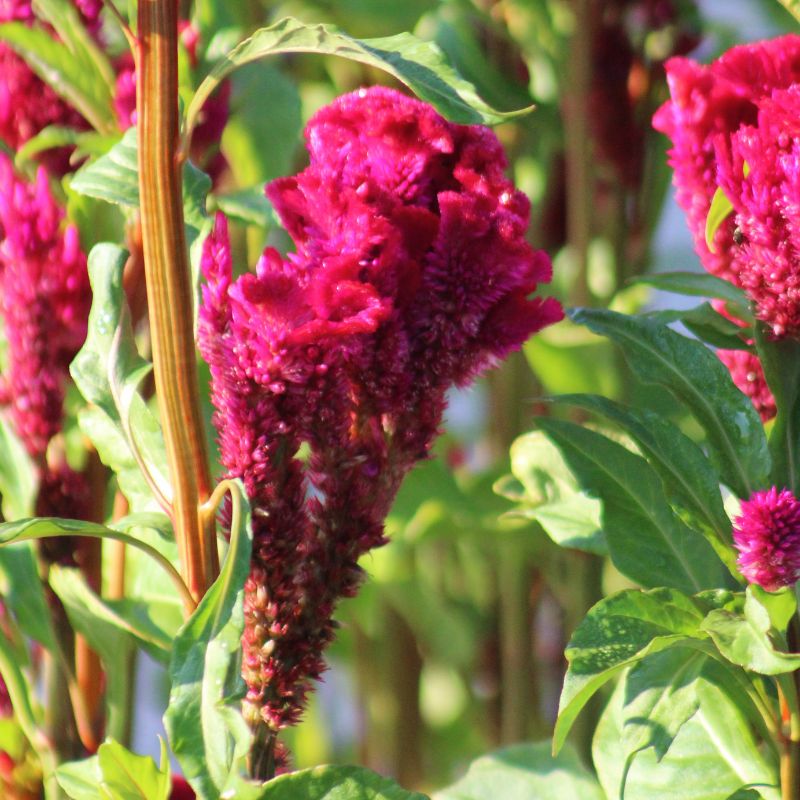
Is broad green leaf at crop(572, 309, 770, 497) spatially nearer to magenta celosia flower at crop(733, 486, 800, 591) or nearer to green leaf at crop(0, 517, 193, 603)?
magenta celosia flower at crop(733, 486, 800, 591)

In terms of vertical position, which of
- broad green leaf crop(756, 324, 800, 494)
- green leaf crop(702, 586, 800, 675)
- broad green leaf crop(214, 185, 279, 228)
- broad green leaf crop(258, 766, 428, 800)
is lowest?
broad green leaf crop(258, 766, 428, 800)

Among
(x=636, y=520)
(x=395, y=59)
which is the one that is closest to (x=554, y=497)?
(x=636, y=520)

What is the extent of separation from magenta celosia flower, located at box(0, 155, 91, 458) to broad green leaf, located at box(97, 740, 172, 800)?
0.19 m

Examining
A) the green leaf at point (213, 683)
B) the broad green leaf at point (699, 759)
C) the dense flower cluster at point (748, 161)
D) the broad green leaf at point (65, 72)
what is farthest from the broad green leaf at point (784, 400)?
the broad green leaf at point (65, 72)

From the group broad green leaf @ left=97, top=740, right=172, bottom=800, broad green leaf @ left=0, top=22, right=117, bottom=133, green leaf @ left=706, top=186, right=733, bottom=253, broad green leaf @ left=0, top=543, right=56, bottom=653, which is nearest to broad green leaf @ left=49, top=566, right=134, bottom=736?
broad green leaf @ left=0, top=543, right=56, bottom=653

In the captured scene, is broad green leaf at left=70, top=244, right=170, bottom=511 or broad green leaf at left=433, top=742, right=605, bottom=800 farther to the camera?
broad green leaf at left=433, top=742, right=605, bottom=800

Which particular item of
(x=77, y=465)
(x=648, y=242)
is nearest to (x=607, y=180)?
(x=648, y=242)

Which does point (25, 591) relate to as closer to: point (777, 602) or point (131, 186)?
point (131, 186)

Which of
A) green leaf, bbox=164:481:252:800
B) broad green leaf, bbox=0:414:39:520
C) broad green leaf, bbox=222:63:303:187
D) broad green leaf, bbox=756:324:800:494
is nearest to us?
green leaf, bbox=164:481:252:800

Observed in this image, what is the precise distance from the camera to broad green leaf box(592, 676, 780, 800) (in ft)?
1.97

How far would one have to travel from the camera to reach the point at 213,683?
433 mm

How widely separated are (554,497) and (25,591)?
10.9 inches

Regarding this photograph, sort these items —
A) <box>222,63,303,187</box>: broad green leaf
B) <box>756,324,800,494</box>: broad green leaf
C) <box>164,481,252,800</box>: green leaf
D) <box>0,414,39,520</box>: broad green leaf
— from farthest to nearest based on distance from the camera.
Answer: <box>222,63,303,187</box>: broad green leaf, <box>0,414,39,520</box>: broad green leaf, <box>756,324,800,494</box>: broad green leaf, <box>164,481,252,800</box>: green leaf

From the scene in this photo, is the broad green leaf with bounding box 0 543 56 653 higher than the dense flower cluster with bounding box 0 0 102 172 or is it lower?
lower
